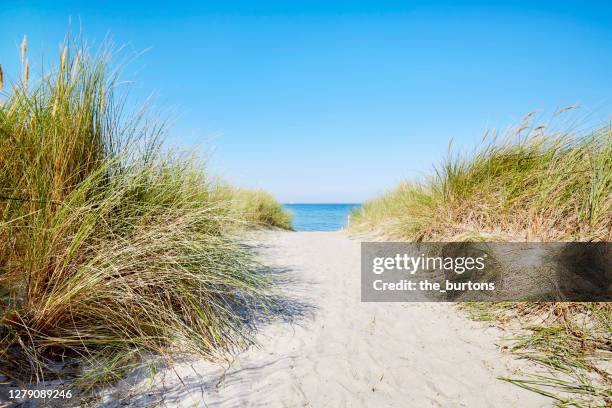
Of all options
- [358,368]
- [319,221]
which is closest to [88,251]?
[358,368]

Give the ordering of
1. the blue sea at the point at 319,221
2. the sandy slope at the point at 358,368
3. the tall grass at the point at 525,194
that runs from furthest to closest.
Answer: the blue sea at the point at 319,221 → the tall grass at the point at 525,194 → the sandy slope at the point at 358,368

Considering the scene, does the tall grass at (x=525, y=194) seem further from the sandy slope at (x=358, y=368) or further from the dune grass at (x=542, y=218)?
the sandy slope at (x=358, y=368)

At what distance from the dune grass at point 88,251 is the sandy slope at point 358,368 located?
0.94ft

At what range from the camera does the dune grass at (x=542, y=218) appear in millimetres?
2139

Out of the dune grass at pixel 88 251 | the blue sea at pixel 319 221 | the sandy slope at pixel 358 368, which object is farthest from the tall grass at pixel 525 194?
the blue sea at pixel 319 221

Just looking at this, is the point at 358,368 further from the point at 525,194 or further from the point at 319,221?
the point at 319,221

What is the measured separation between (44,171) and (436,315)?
11.4 feet

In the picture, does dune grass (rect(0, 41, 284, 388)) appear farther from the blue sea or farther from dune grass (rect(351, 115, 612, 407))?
the blue sea

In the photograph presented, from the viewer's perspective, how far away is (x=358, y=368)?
7.39 ft

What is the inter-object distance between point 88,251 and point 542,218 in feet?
12.7

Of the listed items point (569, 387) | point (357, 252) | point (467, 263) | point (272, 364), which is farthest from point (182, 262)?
point (357, 252)

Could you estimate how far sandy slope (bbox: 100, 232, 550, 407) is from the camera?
191 centimetres

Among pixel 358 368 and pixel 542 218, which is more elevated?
pixel 542 218

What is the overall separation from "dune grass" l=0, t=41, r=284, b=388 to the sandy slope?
0.29m
